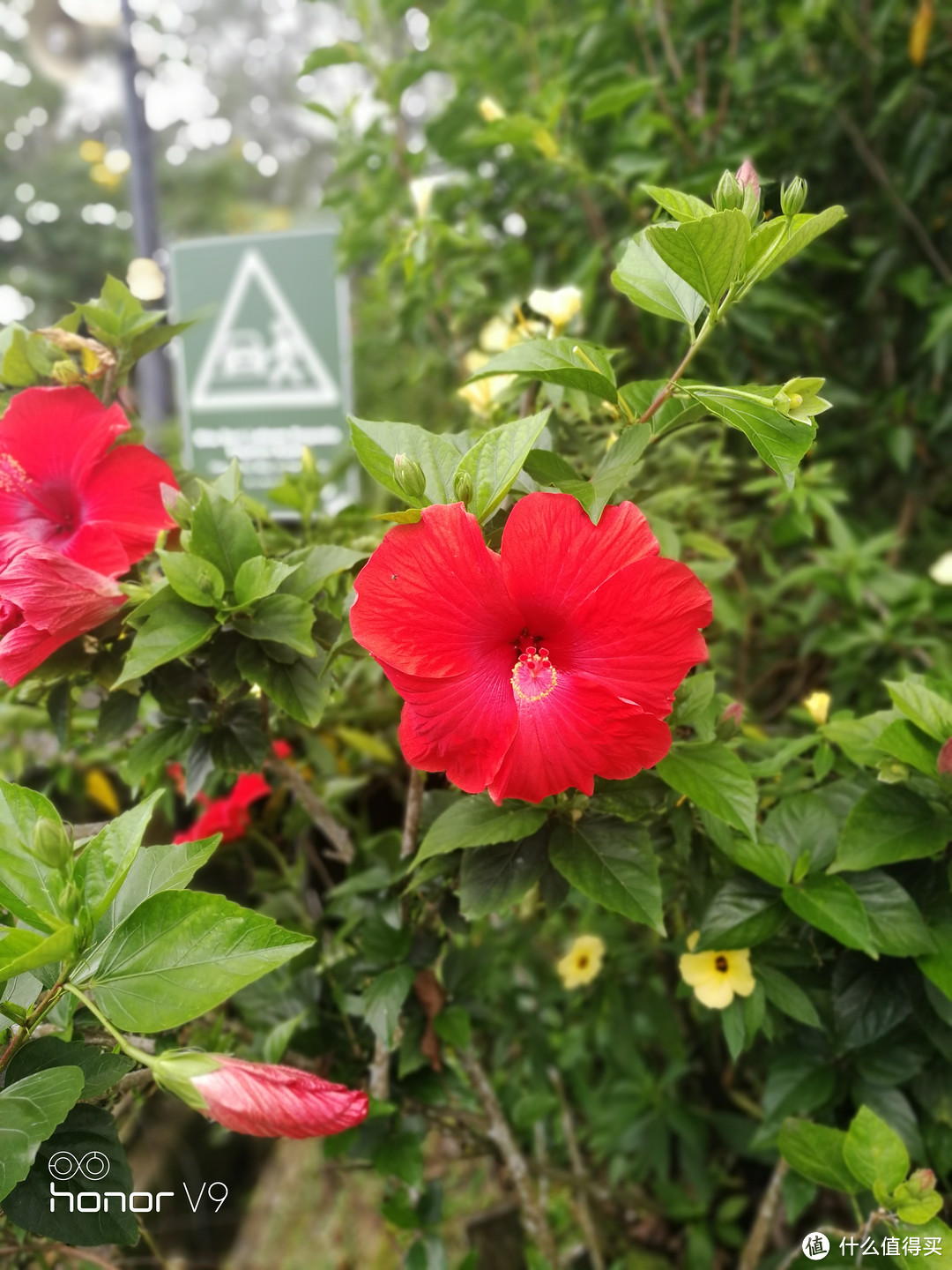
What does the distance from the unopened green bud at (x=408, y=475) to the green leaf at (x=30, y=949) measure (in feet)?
1.17

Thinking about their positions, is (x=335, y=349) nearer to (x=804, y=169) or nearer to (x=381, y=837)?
(x=804, y=169)

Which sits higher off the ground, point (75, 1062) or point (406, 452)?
point (406, 452)

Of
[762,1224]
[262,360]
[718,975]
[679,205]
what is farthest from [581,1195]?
[262,360]

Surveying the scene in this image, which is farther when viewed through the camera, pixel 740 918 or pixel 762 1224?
pixel 762 1224

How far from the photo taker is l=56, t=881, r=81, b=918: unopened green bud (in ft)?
1.78

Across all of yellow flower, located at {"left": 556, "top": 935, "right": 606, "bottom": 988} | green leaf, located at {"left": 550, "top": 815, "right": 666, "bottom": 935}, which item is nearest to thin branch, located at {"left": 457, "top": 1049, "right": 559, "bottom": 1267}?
yellow flower, located at {"left": 556, "top": 935, "right": 606, "bottom": 988}

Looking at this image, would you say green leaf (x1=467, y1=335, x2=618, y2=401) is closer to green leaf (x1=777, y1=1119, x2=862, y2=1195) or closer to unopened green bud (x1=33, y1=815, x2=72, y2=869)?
unopened green bud (x1=33, y1=815, x2=72, y2=869)

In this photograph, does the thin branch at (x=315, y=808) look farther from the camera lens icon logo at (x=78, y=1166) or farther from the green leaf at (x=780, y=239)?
the green leaf at (x=780, y=239)

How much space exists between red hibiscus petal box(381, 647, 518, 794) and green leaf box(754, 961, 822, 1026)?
0.42 metres

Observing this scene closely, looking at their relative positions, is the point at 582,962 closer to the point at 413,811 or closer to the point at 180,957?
the point at 413,811

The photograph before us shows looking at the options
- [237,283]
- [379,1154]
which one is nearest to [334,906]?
[379,1154]

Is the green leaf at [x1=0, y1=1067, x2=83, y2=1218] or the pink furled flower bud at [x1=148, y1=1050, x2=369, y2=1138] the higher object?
the pink furled flower bud at [x1=148, y1=1050, x2=369, y2=1138]

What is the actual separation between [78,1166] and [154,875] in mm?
199

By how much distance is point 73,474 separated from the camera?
2.41 feet
